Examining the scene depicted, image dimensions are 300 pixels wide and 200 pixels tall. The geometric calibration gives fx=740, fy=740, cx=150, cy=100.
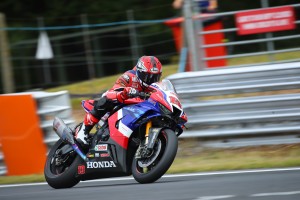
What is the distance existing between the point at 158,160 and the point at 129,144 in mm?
565

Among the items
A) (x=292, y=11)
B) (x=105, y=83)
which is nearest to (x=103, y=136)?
(x=292, y=11)

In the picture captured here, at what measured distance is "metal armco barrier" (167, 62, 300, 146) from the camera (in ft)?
34.7

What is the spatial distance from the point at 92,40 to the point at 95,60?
0.61 metres

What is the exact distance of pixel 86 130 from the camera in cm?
891

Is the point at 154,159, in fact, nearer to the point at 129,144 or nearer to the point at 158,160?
the point at 158,160

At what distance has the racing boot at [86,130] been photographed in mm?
8836

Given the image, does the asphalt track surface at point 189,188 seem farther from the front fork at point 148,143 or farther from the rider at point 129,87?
the rider at point 129,87

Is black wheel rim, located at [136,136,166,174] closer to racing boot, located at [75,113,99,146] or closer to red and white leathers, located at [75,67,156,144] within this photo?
red and white leathers, located at [75,67,156,144]

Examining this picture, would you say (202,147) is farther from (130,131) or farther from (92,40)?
(92,40)

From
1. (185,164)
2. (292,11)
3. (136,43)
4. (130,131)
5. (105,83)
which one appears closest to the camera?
(130,131)

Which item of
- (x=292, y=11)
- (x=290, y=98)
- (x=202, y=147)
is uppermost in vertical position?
(x=292, y=11)

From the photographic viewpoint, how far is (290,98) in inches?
414

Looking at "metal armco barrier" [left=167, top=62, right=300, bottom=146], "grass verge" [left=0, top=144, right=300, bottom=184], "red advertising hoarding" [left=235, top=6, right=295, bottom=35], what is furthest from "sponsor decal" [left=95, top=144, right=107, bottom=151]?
"red advertising hoarding" [left=235, top=6, right=295, bottom=35]

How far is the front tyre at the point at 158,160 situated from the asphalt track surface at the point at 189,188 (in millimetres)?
115
